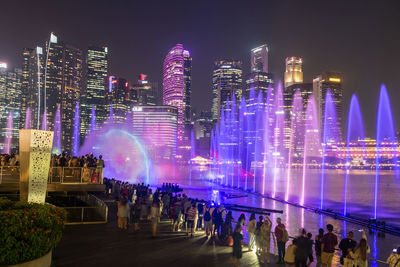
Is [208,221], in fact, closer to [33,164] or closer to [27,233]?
[33,164]

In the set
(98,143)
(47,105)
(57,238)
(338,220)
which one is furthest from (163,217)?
(47,105)

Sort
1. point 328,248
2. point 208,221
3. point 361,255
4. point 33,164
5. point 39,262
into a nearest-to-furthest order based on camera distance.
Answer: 1. point 39,262
2. point 361,255
3. point 328,248
4. point 33,164
5. point 208,221

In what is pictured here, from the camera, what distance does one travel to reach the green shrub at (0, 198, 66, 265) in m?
8.59

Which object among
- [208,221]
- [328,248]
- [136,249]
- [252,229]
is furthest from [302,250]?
[136,249]

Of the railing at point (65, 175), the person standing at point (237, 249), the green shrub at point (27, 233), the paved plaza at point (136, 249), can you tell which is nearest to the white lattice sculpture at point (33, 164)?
the paved plaza at point (136, 249)

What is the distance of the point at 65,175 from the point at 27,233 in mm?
11668

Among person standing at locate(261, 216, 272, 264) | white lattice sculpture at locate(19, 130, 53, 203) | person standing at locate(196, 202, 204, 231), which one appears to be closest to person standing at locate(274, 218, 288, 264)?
person standing at locate(261, 216, 272, 264)

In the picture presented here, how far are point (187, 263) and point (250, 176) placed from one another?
100440 mm

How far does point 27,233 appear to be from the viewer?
895cm

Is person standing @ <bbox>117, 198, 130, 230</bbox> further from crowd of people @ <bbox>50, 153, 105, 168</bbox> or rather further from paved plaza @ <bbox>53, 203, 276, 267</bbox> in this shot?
crowd of people @ <bbox>50, 153, 105, 168</bbox>

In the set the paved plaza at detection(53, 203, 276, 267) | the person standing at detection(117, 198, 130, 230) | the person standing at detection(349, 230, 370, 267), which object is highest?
the person standing at detection(349, 230, 370, 267)

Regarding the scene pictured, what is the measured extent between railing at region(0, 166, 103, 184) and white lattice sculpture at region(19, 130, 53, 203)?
5.71m

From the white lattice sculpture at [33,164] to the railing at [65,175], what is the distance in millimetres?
5715

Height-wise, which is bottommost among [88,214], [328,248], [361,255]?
[88,214]
